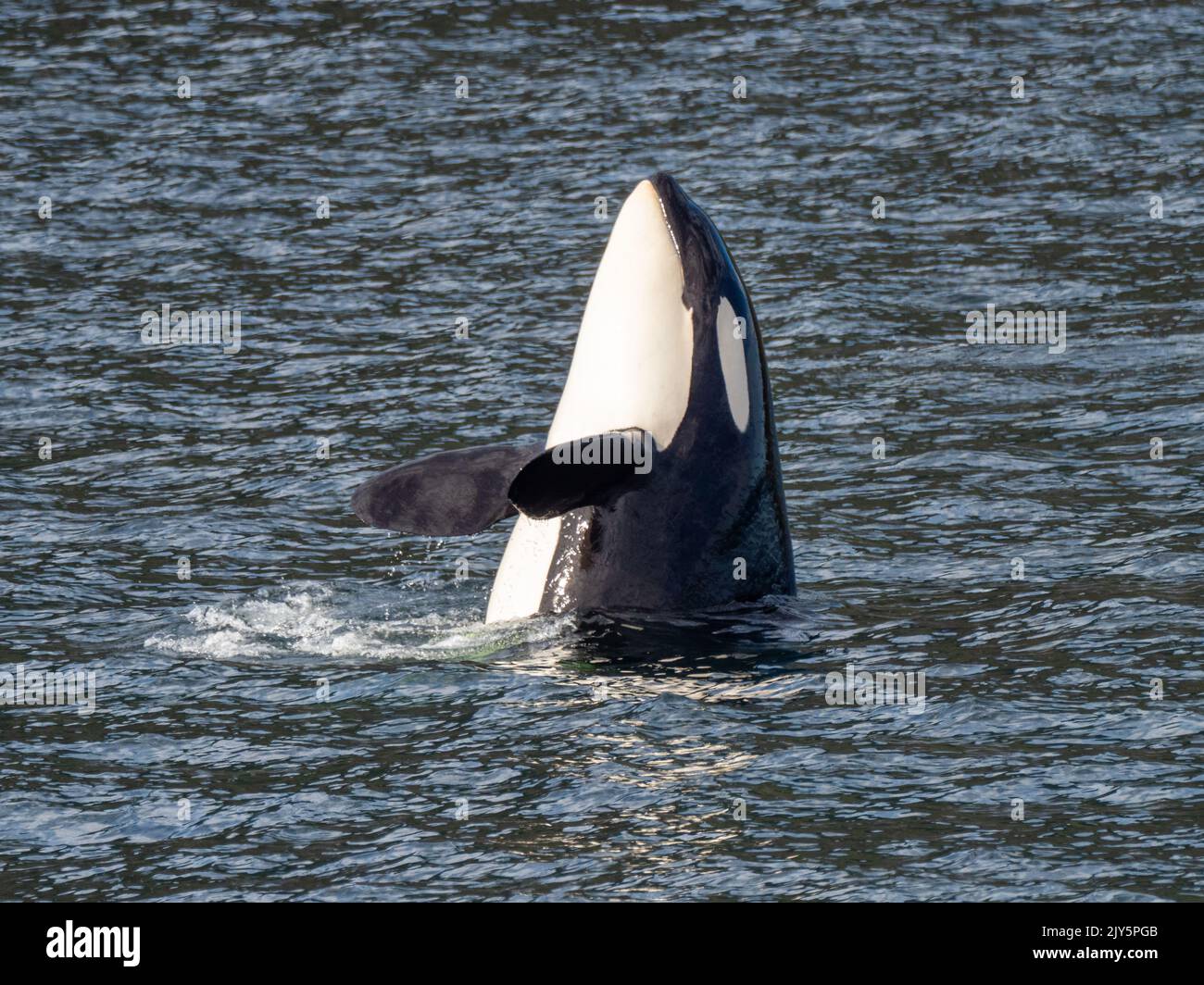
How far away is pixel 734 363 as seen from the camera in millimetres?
11078

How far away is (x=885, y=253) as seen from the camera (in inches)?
749

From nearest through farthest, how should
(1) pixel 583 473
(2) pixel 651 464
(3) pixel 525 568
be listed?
(1) pixel 583 473 → (2) pixel 651 464 → (3) pixel 525 568

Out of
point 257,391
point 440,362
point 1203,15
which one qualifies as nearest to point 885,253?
point 440,362

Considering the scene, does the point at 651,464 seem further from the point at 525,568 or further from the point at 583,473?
the point at 525,568
